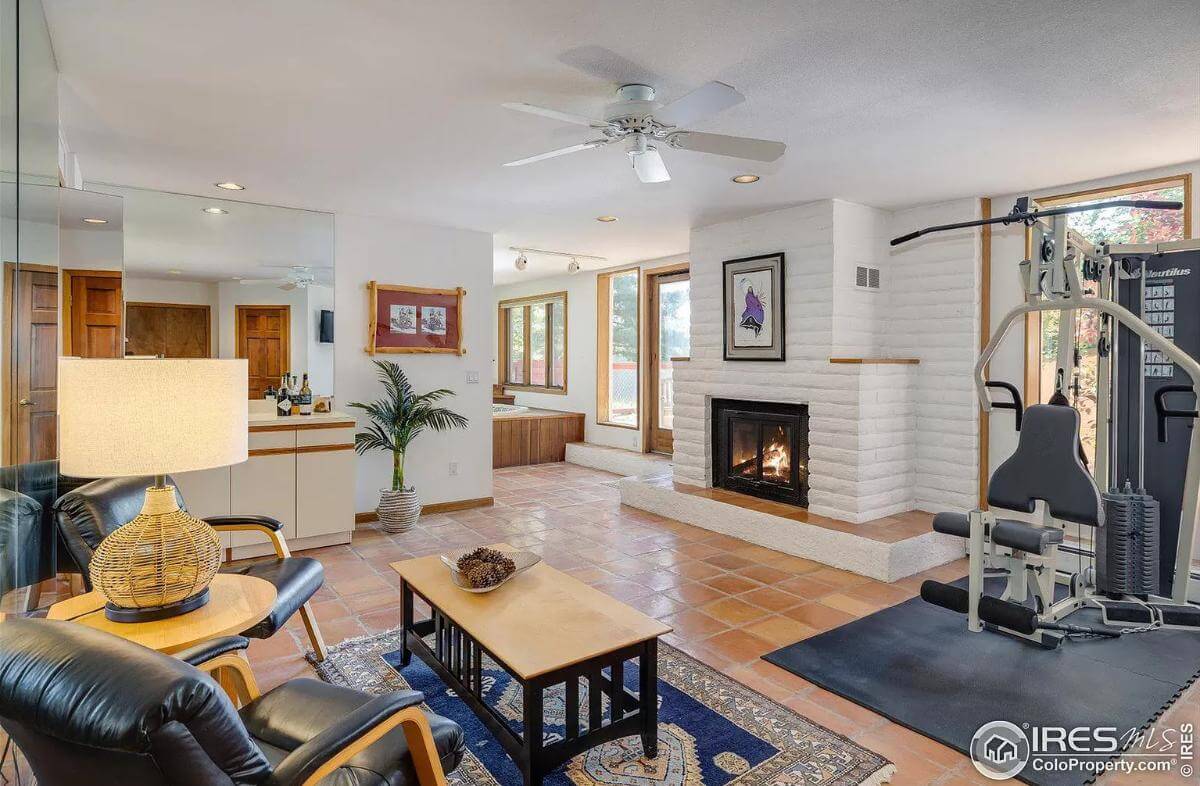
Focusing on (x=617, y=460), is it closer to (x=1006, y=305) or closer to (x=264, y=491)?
(x=264, y=491)

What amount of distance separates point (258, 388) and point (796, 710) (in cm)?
418

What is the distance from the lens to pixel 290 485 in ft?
14.4

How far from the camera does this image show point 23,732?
44.6 inches

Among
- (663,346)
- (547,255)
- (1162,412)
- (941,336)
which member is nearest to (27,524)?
(1162,412)

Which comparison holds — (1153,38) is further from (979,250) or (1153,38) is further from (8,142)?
(8,142)

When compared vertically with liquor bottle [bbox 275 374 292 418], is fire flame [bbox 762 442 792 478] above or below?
below

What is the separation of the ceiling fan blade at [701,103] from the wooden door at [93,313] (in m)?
2.87

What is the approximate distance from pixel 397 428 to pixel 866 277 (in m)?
3.69

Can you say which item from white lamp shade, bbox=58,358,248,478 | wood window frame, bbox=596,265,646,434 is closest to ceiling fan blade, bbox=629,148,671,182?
white lamp shade, bbox=58,358,248,478

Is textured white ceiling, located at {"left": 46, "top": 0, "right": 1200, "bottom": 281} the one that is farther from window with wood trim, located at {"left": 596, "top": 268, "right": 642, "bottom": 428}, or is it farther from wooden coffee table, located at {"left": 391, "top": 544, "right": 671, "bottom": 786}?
window with wood trim, located at {"left": 596, "top": 268, "right": 642, "bottom": 428}

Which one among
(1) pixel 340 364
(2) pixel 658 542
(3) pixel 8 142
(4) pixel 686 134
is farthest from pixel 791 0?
A: (1) pixel 340 364

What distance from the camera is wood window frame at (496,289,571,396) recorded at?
8.77 meters

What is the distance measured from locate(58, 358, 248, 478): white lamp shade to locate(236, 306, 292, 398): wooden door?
3.30 m

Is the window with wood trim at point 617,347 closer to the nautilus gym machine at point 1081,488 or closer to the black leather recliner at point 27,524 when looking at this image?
the nautilus gym machine at point 1081,488
